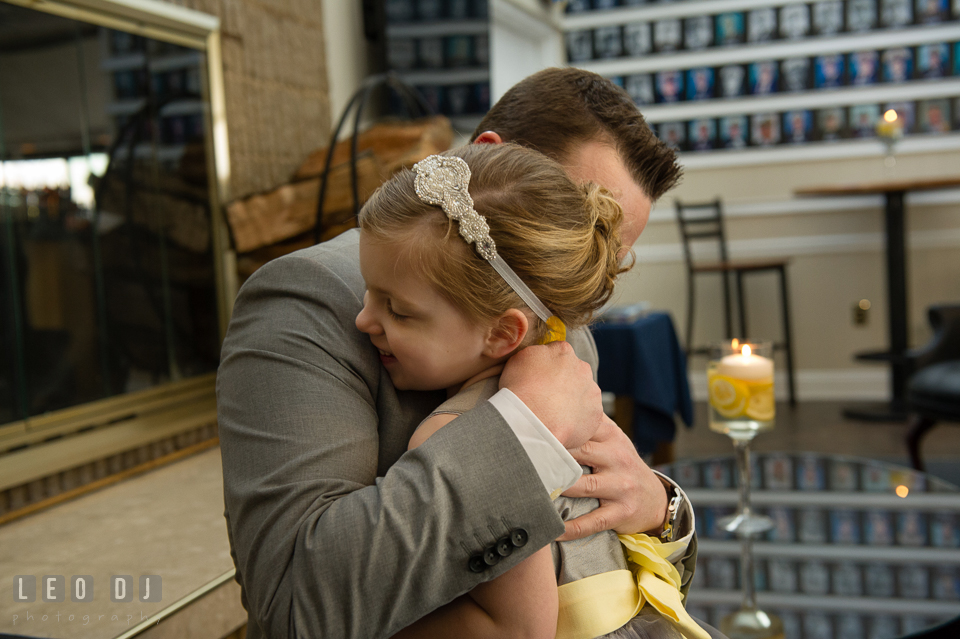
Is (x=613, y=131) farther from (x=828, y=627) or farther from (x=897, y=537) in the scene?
(x=897, y=537)

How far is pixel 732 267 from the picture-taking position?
186 inches

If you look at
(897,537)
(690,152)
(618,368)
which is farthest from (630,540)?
(690,152)

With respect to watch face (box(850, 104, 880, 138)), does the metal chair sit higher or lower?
lower

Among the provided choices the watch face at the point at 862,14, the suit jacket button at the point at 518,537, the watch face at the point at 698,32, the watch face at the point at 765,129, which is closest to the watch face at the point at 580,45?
the watch face at the point at 698,32

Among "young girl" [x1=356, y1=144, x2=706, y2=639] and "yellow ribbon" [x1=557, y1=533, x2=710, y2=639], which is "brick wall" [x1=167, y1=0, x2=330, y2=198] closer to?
"young girl" [x1=356, y1=144, x2=706, y2=639]

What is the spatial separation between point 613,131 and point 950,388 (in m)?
2.52

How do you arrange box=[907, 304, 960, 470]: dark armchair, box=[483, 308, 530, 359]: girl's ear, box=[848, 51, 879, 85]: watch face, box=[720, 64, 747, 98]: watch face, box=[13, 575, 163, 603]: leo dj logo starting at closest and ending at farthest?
box=[483, 308, 530, 359]: girl's ear
box=[13, 575, 163, 603]: leo dj logo
box=[907, 304, 960, 470]: dark armchair
box=[848, 51, 879, 85]: watch face
box=[720, 64, 747, 98]: watch face

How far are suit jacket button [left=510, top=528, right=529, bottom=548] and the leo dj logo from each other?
3.33ft

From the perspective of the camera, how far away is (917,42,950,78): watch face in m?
5.07

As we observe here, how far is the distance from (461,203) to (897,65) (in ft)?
17.9

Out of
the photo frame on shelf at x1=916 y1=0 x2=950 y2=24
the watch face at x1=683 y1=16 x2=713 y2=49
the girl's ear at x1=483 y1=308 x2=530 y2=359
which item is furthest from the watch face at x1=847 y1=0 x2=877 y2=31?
the girl's ear at x1=483 y1=308 x2=530 y2=359

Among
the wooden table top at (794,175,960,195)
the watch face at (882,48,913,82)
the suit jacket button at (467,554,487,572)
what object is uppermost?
the watch face at (882,48,913,82)

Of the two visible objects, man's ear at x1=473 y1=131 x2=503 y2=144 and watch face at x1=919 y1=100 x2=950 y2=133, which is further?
watch face at x1=919 y1=100 x2=950 y2=133

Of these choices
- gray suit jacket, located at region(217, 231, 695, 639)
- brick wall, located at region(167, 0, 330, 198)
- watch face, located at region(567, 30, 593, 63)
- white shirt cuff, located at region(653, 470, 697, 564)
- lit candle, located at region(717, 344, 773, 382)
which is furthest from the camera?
watch face, located at region(567, 30, 593, 63)
